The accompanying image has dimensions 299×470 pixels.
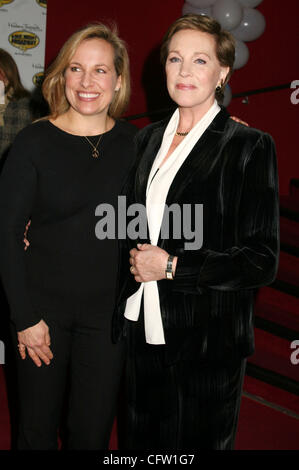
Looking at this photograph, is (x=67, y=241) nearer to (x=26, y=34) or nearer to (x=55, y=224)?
(x=55, y=224)

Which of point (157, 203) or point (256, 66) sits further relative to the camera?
point (256, 66)

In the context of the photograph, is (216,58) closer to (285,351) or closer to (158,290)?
(158,290)

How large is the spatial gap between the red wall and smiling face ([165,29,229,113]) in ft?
13.1

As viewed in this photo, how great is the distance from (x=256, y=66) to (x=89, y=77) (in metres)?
4.32

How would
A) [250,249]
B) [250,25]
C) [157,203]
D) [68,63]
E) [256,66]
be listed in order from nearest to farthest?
[250,249], [157,203], [68,63], [250,25], [256,66]

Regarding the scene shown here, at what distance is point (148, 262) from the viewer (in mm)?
1543

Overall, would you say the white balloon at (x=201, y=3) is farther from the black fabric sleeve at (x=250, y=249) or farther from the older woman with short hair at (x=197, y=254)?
the black fabric sleeve at (x=250, y=249)

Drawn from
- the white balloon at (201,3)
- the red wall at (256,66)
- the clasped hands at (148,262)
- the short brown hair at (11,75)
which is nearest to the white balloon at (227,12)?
the white balloon at (201,3)

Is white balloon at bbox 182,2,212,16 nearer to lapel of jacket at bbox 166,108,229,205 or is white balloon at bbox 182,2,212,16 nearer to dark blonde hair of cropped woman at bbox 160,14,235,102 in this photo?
dark blonde hair of cropped woman at bbox 160,14,235,102

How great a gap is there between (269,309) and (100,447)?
202cm

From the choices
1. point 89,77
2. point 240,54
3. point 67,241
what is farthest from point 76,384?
point 240,54

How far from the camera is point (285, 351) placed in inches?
133

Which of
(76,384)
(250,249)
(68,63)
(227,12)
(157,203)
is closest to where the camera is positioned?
(250,249)
